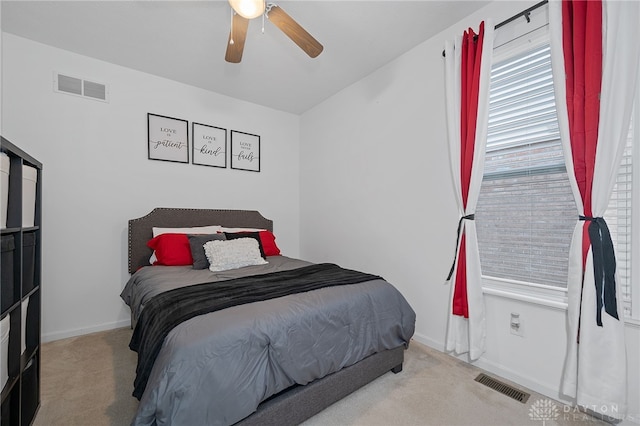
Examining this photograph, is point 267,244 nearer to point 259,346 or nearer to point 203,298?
point 203,298

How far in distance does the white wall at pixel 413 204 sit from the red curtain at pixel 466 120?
180 millimetres

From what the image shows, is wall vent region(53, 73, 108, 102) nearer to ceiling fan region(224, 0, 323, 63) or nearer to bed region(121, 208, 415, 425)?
ceiling fan region(224, 0, 323, 63)

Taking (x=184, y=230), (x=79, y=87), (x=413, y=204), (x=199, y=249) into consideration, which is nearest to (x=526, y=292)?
(x=413, y=204)

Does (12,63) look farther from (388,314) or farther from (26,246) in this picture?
(388,314)

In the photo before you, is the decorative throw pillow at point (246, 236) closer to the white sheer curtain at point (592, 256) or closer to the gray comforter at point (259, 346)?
the gray comforter at point (259, 346)

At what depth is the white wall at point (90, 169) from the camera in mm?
2615

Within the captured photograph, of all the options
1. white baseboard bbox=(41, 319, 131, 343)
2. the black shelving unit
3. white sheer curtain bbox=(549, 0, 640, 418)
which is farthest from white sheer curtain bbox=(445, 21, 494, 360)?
white baseboard bbox=(41, 319, 131, 343)

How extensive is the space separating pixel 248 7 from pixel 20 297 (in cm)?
195

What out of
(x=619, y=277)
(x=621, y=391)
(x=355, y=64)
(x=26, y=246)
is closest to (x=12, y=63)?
(x=26, y=246)

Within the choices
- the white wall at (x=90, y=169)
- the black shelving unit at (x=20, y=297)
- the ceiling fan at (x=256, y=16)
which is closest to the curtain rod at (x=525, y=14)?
the ceiling fan at (x=256, y=16)

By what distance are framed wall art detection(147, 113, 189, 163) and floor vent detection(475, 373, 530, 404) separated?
3593 millimetres

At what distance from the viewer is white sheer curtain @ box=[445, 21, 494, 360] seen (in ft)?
7.01

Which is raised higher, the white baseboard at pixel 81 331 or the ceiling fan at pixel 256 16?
the ceiling fan at pixel 256 16

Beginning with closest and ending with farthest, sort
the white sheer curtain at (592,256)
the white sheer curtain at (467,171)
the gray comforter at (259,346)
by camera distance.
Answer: the gray comforter at (259,346), the white sheer curtain at (592,256), the white sheer curtain at (467,171)
